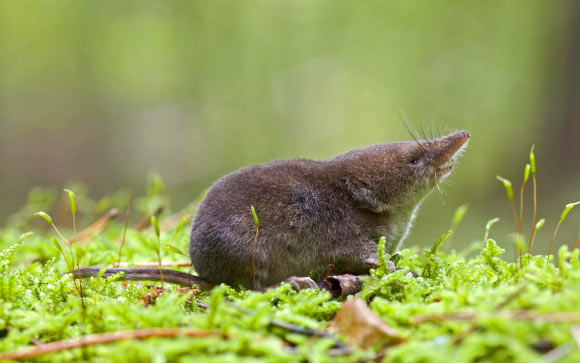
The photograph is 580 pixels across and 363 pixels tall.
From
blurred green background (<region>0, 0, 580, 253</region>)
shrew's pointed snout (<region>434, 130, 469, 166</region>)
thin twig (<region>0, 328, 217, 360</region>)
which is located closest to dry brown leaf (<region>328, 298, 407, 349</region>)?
thin twig (<region>0, 328, 217, 360</region>)

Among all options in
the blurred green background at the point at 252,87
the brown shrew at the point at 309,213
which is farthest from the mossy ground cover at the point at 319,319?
the blurred green background at the point at 252,87

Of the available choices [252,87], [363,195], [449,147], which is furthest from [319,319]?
[252,87]

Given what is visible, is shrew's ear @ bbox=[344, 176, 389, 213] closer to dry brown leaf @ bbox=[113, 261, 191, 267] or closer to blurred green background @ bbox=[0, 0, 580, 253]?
dry brown leaf @ bbox=[113, 261, 191, 267]

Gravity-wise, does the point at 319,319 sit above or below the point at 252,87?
below

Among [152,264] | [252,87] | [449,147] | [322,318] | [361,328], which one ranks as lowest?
[152,264]

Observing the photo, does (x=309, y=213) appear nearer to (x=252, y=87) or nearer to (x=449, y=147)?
(x=449, y=147)

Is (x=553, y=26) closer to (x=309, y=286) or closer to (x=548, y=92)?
(x=548, y=92)

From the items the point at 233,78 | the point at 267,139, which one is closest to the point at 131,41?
the point at 233,78
